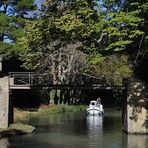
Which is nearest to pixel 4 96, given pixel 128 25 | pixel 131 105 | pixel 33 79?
pixel 131 105

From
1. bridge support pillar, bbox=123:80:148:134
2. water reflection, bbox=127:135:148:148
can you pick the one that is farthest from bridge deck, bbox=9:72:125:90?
water reflection, bbox=127:135:148:148

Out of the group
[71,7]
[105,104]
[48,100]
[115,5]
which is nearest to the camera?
[115,5]

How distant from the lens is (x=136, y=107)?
46.5 m

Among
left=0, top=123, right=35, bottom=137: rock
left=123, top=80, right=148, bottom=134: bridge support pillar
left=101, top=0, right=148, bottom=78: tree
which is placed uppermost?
left=101, top=0, right=148, bottom=78: tree

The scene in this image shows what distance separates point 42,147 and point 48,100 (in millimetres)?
41172

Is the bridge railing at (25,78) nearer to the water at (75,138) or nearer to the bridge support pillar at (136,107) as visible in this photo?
the water at (75,138)

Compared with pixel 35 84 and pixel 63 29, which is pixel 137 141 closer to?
pixel 63 29

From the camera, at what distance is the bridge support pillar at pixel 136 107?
4594 cm

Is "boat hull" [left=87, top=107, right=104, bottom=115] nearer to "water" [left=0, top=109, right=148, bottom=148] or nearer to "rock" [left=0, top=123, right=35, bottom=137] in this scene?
"water" [left=0, top=109, right=148, bottom=148]

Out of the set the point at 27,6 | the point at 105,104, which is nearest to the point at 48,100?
the point at 27,6

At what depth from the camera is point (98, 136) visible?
143 ft

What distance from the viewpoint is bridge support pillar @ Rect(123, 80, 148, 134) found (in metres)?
45.9

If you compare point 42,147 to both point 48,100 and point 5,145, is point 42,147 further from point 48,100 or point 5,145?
point 48,100

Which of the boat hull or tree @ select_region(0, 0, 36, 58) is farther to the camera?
the boat hull
